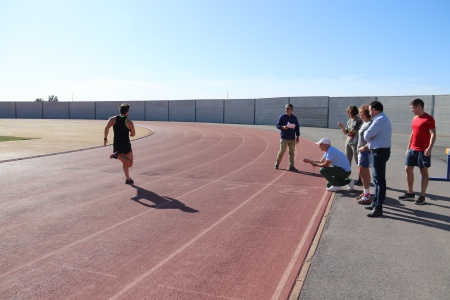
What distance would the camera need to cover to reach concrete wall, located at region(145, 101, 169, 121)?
49.8m

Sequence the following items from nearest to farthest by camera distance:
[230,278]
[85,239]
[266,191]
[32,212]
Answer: [230,278]
[85,239]
[32,212]
[266,191]

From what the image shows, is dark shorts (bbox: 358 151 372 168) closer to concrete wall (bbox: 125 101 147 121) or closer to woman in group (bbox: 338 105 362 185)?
woman in group (bbox: 338 105 362 185)

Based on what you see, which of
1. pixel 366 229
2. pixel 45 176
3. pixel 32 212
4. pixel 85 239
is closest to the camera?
pixel 85 239

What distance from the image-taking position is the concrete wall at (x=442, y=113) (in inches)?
1063

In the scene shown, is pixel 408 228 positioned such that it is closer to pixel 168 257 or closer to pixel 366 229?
pixel 366 229

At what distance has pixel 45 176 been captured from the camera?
9.80 meters

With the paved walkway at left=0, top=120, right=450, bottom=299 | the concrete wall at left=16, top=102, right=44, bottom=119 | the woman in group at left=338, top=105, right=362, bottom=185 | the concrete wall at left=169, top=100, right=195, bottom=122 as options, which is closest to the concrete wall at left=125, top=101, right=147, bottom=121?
the concrete wall at left=169, top=100, right=195, bottom=122

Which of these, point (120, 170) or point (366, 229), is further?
point (120, 170)

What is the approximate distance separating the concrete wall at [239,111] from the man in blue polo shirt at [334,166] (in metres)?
34.8

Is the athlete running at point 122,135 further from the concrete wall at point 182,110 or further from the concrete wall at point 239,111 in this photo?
the concrete wall at point 182,110

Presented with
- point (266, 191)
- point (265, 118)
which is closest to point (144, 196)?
point (266, 191)

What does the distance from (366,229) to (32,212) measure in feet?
18.3

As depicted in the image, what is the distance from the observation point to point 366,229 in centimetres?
547

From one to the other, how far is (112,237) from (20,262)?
120cm
